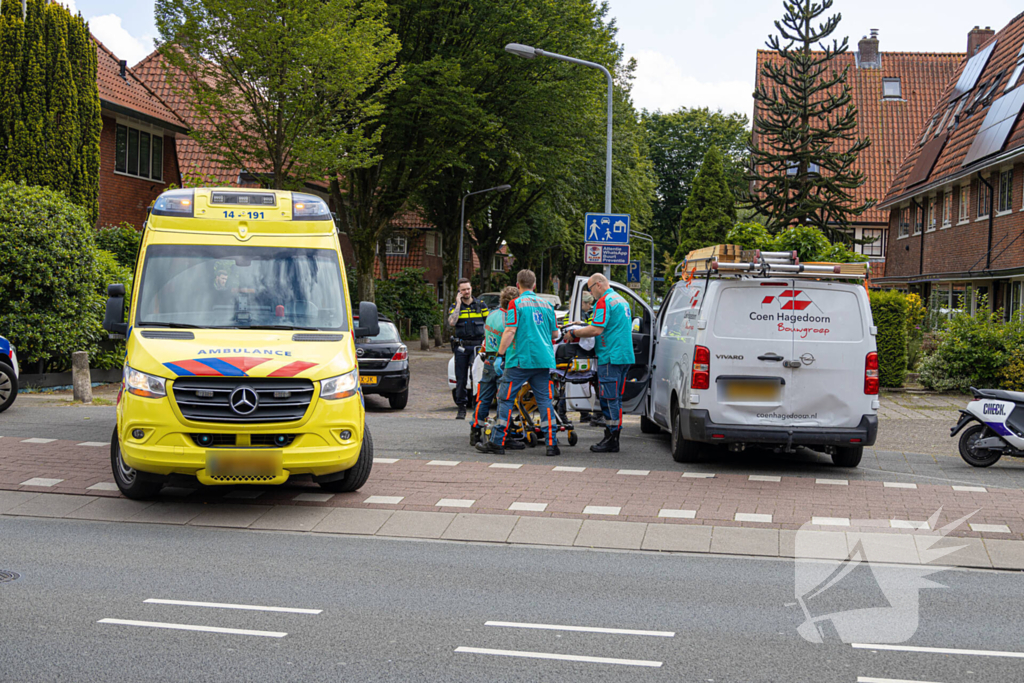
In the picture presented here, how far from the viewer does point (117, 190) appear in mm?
29406

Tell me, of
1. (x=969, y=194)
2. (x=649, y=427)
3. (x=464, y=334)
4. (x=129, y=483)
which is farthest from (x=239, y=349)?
(x=969, y=194)

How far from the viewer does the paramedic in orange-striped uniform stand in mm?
10570

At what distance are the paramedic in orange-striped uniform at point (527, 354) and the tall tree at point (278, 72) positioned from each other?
13.1 meters

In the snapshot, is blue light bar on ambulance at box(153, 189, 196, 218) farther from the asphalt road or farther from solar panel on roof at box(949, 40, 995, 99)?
solar panel on roof at box(949, 40, 995, 99)

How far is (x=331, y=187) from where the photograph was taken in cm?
3000

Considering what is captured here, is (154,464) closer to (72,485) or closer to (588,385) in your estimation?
(72,485)

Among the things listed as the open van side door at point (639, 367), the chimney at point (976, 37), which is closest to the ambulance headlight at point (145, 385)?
the open van side door at point (639, 367)

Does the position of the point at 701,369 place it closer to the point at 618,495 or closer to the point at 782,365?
the point at 782,365

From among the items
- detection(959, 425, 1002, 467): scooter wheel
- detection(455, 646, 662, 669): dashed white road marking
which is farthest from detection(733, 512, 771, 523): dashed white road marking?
detection(959, 425, 1002, 467): scooter wheel

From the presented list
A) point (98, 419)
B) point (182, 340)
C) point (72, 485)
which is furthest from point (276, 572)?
point (98, 419)

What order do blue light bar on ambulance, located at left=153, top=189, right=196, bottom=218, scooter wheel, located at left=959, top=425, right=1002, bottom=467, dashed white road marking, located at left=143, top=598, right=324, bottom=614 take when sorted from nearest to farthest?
dashed white road marking, located at left=143, top=598, right=324, bottom=614 < blue light bar on ambulance, located at left=153, top=189, right=196, bottom=218 < scooter wheel, located at left=959, top=425, right=1002, bottom=467

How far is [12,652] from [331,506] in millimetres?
3667

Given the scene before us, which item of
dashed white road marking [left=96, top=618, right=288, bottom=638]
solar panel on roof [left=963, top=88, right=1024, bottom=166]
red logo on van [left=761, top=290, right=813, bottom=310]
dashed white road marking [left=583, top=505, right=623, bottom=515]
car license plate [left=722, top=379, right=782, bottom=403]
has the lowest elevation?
dashed white road marking [left=583, top=505, right=623, bottom=515]

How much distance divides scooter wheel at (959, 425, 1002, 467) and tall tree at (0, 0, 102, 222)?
18982 mm
